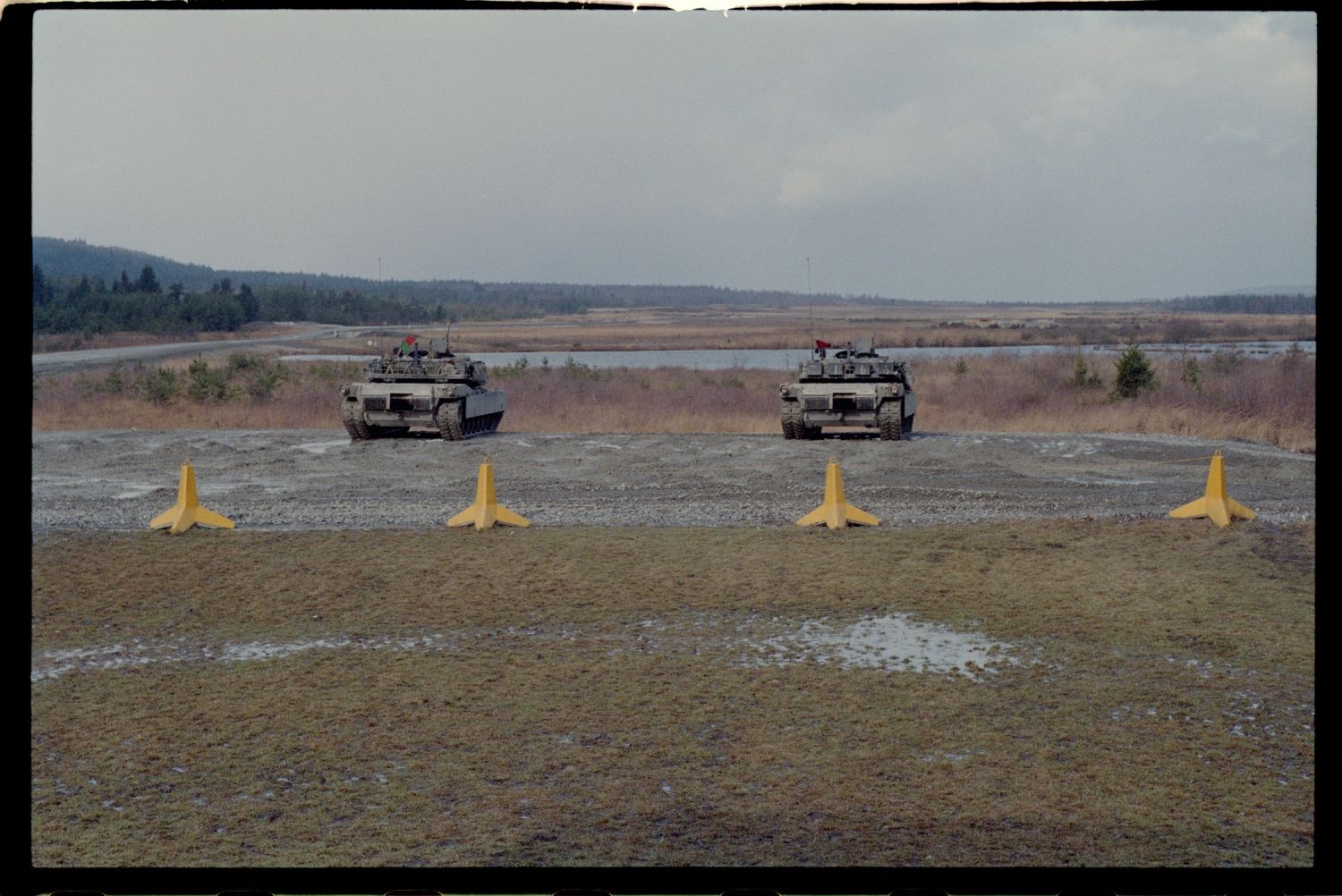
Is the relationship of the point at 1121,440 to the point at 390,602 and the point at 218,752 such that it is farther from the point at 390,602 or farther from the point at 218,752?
the point at 218,752

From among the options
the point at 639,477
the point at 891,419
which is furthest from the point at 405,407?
the point at 891,419

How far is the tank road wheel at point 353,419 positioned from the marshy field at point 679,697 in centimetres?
926

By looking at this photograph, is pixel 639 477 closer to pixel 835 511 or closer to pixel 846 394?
pixel 835 511

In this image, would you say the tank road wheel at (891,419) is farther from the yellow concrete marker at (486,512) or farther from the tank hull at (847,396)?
the yellow concrete marker at (486,512)

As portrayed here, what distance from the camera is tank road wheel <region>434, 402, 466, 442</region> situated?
21500mm

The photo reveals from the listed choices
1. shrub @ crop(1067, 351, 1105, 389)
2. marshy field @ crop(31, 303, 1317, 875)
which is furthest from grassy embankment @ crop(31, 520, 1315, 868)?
shrub @ crop(1067, 351, 1105, 389)

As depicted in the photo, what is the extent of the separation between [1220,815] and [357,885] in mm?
4056

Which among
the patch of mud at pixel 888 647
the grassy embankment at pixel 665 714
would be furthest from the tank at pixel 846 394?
the patch of mud at pixel 888 647

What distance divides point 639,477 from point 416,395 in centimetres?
610

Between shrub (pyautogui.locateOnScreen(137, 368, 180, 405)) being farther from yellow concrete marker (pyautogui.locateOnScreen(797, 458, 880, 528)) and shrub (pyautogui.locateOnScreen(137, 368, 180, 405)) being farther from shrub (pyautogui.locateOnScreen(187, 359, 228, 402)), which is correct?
yellow concrete marker (pyautogui.locateOnScreen(797, 458, 880, 528))

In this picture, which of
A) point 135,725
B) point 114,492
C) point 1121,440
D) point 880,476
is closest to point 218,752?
point 135,725

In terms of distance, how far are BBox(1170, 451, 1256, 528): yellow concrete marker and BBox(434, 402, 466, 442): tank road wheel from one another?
1234cm

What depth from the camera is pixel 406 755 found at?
625 centimetres

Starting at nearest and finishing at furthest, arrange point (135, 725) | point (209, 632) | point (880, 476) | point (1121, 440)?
point (135, 725) < point (209, 632) < point (880, 476) < point (1121, 440)
